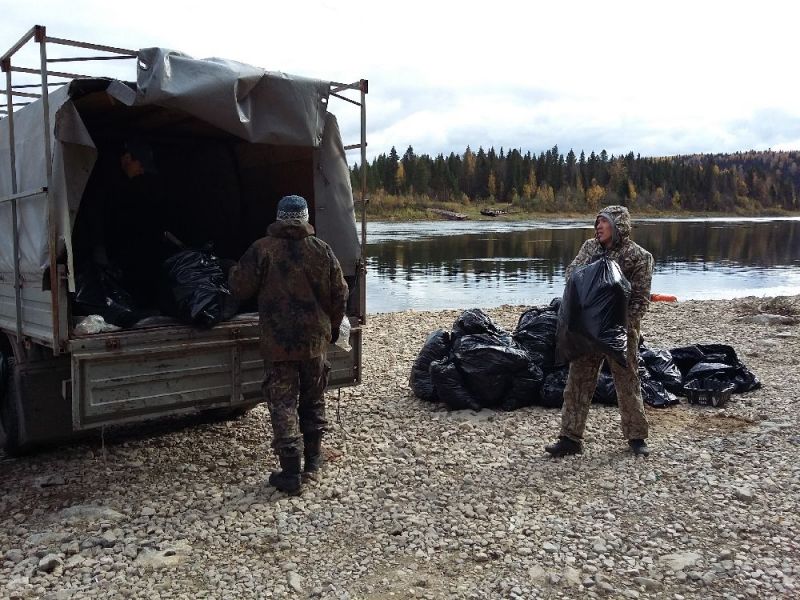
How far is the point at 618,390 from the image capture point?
534cm

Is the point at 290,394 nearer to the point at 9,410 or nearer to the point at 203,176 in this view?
the point at 9,410

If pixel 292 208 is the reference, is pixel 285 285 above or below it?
below

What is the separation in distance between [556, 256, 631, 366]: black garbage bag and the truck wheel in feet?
12.3

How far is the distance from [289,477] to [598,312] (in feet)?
7.56

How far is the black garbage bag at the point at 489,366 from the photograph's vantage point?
6527mm

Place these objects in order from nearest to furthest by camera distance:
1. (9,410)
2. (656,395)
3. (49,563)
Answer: (49,563) < (9,410) < (656,395)

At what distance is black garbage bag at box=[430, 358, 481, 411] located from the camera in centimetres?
653

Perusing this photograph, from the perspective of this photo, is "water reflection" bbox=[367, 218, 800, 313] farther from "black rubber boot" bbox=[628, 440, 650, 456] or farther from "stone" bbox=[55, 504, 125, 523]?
"stone" bbox=[55, 504, 125, 523]

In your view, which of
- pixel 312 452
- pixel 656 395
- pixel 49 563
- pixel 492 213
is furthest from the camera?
pixel 492 213

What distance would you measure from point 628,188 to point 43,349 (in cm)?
12365

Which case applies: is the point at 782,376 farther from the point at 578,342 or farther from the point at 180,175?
the point at 180,175

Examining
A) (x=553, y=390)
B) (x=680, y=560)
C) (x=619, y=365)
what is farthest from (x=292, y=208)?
(x=553, y=390)

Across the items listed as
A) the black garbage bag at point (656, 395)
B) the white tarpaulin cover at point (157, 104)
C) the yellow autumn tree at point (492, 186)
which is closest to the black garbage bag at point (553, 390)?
the black garbage bag at point (656, 395)

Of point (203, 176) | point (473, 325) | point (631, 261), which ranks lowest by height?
point (473, 325)
